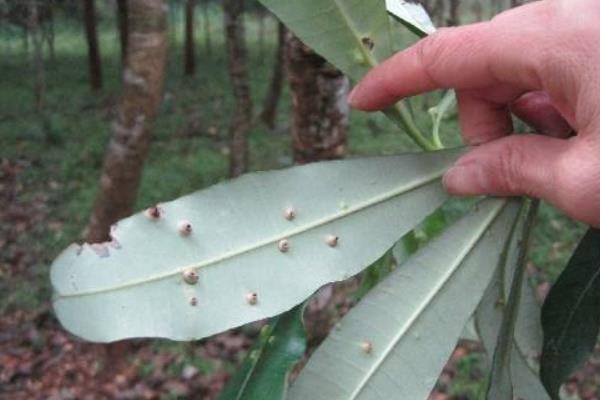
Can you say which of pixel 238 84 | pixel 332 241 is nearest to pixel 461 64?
pixel 332 241

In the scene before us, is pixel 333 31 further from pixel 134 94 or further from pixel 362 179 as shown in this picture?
pixel 134 94

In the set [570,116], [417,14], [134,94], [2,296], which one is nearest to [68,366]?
[2,296]

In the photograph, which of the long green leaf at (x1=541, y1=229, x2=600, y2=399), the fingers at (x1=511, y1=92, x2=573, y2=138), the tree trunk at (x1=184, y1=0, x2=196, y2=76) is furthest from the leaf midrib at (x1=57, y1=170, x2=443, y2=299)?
the tree trunk at (x1=184, y1=0, x2=196, y2=76)

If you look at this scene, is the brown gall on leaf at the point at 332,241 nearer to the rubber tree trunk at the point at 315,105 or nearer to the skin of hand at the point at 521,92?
the skin of hand at the point at 521,92

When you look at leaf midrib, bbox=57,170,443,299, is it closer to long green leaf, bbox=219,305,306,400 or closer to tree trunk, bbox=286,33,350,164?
long green leaf, bbox=219,305,306,400

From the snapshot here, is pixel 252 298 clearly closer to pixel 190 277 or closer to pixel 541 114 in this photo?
pixel 190 277
